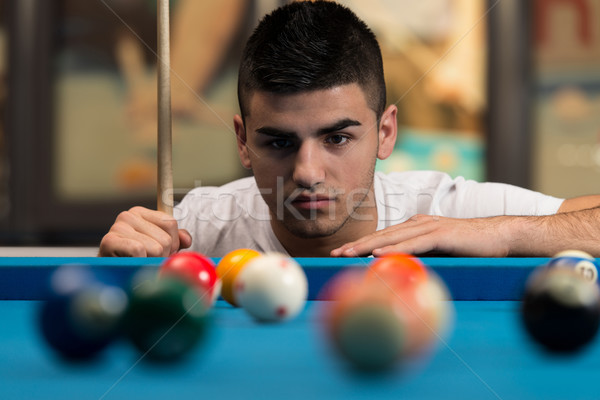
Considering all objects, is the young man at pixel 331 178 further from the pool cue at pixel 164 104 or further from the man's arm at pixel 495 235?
the pool cue at pixel 164 104

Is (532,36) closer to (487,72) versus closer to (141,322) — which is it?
(487,72)

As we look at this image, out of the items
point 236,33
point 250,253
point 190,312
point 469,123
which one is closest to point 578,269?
point 250,253

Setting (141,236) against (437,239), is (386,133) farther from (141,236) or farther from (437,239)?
(141,236)

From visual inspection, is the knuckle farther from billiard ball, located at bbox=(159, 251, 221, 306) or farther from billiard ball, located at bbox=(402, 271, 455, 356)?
billiard ball, located at bbox=(402, 271, 455, 356)

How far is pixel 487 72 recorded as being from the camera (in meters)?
4.87

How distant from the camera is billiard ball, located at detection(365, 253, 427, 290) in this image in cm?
109

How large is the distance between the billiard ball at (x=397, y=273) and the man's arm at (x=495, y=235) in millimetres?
455

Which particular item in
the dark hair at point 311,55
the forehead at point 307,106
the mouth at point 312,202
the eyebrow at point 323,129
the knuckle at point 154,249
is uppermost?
the dark hair at point 311,55

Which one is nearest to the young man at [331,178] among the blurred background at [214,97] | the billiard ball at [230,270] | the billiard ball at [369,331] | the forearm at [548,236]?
the forearm at [548,236]

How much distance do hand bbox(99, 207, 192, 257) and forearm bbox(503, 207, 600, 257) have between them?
1176 millimetres

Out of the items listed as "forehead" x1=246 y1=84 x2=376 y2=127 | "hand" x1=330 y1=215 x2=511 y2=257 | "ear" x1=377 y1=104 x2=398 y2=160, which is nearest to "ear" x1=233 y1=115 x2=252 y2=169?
"forehead" x1=246 y1=84 x2=376 y2=127

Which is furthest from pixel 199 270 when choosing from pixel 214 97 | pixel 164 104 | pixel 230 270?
pixel 214 97

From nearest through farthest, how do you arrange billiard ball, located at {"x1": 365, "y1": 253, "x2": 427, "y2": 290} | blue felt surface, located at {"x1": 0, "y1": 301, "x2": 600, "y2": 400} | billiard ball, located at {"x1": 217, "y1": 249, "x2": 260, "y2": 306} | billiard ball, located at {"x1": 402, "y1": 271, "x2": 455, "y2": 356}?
blue felt surface, located at {"x1": 0, "y1": 301, "x2": 600, "y2": 400} → billiard ball, located at {"x1": 402, "y1": 271, "x2": 455, "y2": 356} → billiard ball, located at {"x1": 365, "y1": 253, "x2": 427, "y2": 290} → billiard ball, located at {"x1": 217, "y1": 249, "x2": 260, "y2": 306}

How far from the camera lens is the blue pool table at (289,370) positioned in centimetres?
A: 74
